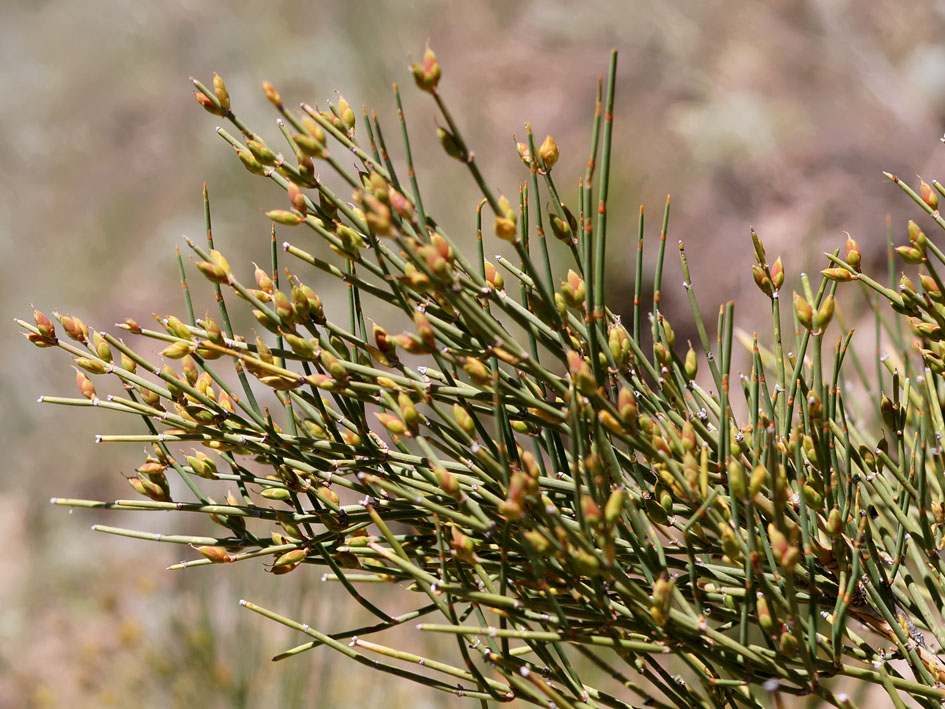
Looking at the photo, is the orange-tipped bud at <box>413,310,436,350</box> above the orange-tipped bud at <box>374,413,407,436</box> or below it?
above

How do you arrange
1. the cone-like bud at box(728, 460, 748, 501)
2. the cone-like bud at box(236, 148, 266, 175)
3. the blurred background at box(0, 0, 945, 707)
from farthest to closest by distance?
the blurred background at box(0, 0, 945, 707)
the cone-like bud at box(236, 148, 266, 175)
the cone-like bud at box(728, 460, 748, 501)

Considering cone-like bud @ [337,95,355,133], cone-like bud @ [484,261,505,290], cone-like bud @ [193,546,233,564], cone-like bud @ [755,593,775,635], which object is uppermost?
cone-like bud @ [337,95,355,133]

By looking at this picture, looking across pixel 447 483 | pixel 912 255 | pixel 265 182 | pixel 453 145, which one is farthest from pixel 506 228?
pixel 265 182

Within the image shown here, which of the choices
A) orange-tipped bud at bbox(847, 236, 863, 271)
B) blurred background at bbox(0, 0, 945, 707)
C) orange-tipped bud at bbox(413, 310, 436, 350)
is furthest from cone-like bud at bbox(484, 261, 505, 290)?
blurred background at bbox(0, 0, 945, 707)

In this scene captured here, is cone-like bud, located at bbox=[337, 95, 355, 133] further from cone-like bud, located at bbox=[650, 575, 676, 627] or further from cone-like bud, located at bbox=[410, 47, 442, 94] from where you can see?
cone-like bud, located at bbox=[650, 575, 676, 627]

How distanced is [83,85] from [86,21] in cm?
52

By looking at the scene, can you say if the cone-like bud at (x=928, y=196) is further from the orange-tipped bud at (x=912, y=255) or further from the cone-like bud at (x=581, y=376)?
the cone-like bud at (x=581, y=376)

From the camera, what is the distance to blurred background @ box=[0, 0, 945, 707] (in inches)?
117

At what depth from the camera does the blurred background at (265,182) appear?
117 inches

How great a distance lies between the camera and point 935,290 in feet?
2.36

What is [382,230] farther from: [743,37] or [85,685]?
[743,37]

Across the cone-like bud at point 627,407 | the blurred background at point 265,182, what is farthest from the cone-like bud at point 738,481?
the blurred background at point 265,182

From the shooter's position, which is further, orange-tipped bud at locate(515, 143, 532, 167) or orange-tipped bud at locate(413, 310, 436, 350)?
orange-tipped bud at locate(515, 143, 532, 167)

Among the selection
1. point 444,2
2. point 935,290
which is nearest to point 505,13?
point 444,2
